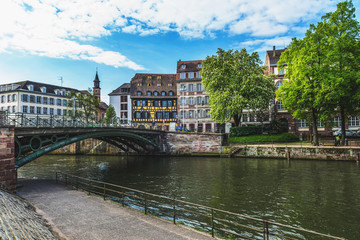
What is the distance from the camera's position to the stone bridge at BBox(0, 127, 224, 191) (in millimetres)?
14188

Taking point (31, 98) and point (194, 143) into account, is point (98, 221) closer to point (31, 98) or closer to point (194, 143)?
point (194, 143)

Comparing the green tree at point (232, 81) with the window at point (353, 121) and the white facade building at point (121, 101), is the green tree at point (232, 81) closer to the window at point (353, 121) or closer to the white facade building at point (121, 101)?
the window at point (353, 121)

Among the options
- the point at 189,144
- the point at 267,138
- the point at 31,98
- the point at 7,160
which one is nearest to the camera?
the point at 7,160

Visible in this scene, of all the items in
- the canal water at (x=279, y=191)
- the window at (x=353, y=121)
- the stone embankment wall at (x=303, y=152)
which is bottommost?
the canal water at (x=279, y=191)

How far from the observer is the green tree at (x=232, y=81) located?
36625mm

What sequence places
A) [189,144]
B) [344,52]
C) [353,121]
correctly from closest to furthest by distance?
[344,52]
[189,144]
[353,121]

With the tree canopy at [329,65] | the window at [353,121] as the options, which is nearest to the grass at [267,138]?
the tree canopy at [329,65]

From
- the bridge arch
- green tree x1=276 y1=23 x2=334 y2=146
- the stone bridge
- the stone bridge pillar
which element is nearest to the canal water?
the bridge arch

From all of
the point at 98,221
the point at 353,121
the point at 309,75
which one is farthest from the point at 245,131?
the point at 98,221

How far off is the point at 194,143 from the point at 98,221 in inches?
1248

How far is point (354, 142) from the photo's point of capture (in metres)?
30.5

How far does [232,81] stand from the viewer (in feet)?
125

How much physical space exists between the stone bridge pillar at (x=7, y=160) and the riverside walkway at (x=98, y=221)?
167cm

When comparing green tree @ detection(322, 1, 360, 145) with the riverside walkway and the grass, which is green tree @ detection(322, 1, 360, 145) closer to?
the grass
